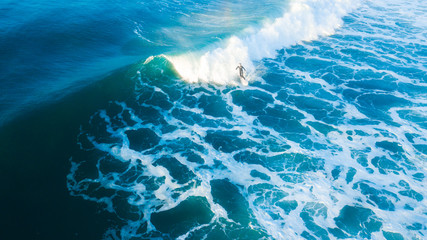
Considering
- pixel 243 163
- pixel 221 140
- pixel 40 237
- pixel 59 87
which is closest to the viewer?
pixel 40 237

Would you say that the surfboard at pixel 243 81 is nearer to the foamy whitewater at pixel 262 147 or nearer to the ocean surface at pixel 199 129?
the ocean surface at pixel 199 129

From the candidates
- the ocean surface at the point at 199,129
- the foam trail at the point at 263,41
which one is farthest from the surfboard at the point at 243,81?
the foam trail at the point at 263,41

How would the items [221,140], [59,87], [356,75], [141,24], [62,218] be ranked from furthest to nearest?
[141,24] → [356,75] → [59,87] → [221,140] → [62,218]

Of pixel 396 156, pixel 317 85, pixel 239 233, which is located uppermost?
pixel 317 85

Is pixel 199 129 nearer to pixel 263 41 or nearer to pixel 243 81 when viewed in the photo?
pixel 243 81

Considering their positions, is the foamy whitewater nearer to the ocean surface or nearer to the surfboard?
the ocean surface

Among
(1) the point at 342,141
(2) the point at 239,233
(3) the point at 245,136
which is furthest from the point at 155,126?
(1) the point at 342,141

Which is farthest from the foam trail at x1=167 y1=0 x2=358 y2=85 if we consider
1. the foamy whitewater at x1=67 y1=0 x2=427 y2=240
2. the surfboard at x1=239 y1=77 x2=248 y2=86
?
the surfboard at x1=239 y1=77 x2=248 y2=86

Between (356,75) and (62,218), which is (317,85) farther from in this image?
(62,218)

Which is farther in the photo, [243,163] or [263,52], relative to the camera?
[263,52]
